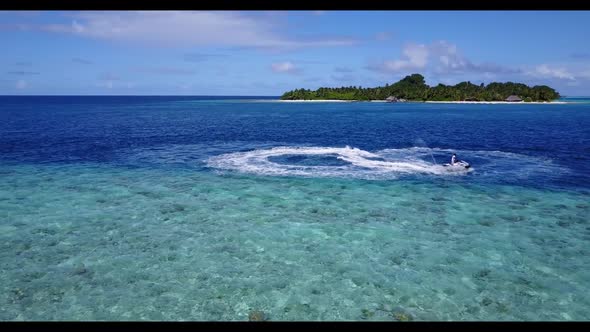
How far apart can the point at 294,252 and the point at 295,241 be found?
130 centimetres

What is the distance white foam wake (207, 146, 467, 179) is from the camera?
118 feet

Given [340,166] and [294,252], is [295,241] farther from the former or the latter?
[340,166]

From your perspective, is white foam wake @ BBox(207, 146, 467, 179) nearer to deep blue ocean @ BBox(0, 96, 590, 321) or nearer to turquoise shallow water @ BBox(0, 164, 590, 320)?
deep blue ocean @ BBox(0, 96, 590, 321)

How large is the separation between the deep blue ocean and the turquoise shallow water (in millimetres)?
82

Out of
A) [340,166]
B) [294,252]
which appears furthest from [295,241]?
[340,166]

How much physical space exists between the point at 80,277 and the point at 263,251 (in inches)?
321

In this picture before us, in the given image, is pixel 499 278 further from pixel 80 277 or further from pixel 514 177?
pixel 514 177

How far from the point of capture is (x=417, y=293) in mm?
15617

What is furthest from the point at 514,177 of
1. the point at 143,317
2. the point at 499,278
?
the point at 143,317

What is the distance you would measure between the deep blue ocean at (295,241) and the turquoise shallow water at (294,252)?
0.08 m

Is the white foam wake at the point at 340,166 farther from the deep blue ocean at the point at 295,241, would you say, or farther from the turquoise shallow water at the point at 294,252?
the turquoise shallow water at the point at 294,252

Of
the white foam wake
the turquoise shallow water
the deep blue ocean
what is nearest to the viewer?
the turquoise shallow water

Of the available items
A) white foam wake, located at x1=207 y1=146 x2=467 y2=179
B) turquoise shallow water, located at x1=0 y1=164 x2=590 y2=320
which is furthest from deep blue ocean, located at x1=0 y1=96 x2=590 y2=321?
white foam wake, located at x1=207 y1=146 x2=467 y2=179

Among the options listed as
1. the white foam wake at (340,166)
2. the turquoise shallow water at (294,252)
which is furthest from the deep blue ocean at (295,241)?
the white foam wake at (340,166)
